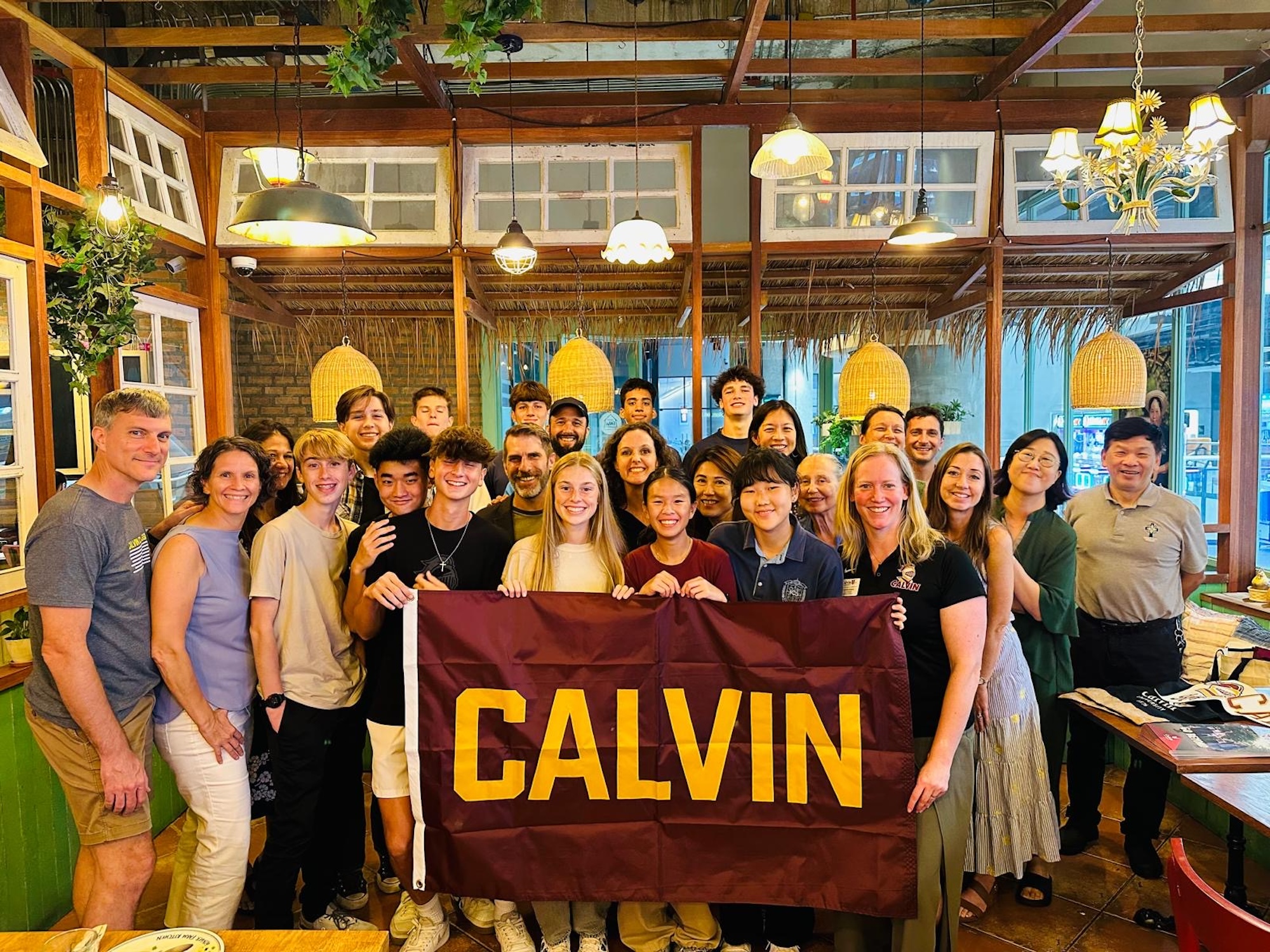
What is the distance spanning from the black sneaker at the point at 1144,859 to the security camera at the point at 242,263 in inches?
230

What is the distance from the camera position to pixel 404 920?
109 inches

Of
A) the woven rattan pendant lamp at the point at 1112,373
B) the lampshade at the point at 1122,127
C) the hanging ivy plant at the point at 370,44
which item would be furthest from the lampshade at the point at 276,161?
the woven rattan pendant lamp at the point at 1112,373

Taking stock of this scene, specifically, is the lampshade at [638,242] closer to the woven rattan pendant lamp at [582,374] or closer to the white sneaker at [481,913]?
the woven rattan pendant lamp at [582,374]

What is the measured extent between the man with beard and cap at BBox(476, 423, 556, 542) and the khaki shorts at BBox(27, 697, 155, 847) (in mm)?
1401

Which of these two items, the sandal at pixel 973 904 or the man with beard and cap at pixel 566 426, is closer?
the sandal at pixel 973 904

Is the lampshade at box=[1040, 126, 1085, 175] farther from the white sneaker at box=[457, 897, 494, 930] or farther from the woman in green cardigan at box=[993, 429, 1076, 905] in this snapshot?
the white sneaker at box=[457, 897, 494, 930]

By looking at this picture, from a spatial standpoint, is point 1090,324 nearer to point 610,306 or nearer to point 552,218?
point 610,306

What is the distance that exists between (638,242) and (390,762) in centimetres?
289

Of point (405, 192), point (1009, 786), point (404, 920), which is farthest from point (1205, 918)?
point (405, 192)

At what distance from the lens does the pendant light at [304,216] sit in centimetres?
254

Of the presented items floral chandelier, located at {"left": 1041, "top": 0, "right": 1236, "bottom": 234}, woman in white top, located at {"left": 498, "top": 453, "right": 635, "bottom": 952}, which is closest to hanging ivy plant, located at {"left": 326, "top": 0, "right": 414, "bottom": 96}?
woman in white top, located at {"left": 498, "top": 453, "right": 635, "bottom": 952}

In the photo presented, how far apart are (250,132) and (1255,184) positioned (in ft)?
21.5

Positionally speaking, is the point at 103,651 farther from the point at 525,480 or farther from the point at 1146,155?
the point at 1146,155

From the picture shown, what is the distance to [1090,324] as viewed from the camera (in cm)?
629
